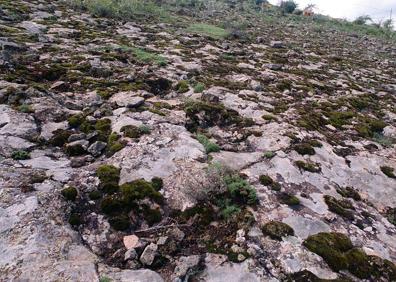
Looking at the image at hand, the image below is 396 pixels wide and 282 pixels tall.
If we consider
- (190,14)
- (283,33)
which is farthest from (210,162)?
(190,14)

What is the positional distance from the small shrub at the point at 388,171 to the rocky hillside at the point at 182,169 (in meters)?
0.05

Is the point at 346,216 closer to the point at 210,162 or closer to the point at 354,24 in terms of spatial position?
the point at 210,162

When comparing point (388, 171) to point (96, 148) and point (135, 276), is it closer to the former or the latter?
point (135, 276)

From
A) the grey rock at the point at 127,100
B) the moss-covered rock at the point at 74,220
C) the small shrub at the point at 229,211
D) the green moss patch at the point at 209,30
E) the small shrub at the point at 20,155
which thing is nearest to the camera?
the moss-covered rock at the point at 74,220

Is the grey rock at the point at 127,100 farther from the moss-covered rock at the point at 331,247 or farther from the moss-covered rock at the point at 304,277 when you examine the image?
the moss-covered rock at the point at 304,277

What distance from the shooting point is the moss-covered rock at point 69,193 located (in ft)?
19.4

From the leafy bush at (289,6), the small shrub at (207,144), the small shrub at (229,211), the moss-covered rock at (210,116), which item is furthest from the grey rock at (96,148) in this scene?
the leafy bush at (289,6)

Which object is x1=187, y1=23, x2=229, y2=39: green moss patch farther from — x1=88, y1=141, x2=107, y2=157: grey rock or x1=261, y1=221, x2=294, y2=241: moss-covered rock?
x1=261, y1=221, x2=294, y2=241: moss-covered rock

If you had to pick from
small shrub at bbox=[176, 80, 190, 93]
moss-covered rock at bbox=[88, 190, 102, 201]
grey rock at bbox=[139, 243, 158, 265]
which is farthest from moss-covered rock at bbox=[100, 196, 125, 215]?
small shrub at bbox=[176, 80, 190, 93]

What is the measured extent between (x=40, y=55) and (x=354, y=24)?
3596 centimetres

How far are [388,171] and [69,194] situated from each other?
706 centimetres

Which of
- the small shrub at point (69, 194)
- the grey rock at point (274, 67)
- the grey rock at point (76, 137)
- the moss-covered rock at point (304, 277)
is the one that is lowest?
the moss-covered rock at point (304, 277)

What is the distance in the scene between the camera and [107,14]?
20.5m

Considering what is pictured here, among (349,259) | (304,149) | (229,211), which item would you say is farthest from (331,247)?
(304,149)
